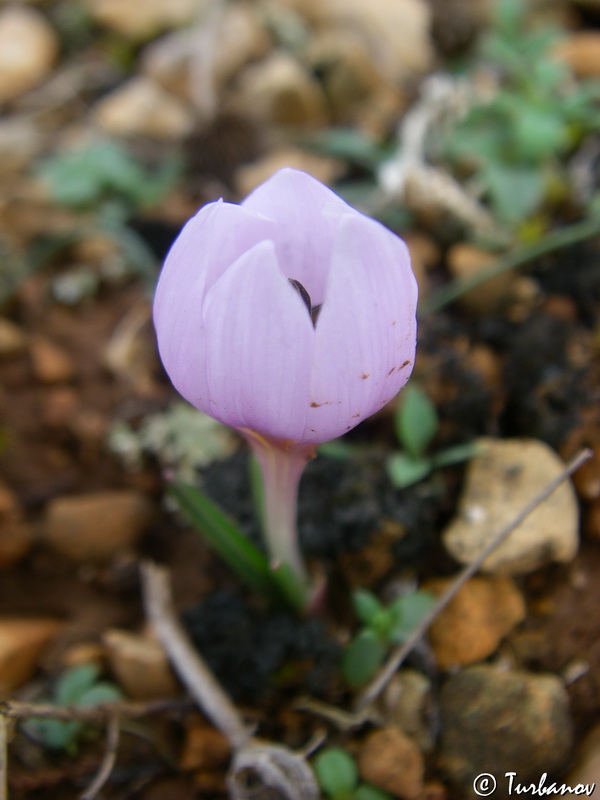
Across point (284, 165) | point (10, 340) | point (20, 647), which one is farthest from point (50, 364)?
point (284, 165)

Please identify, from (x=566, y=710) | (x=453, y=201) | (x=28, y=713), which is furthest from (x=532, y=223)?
(x=28, y=713)

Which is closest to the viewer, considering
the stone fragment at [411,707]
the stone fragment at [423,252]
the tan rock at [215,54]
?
the stone fragment at [411,707]

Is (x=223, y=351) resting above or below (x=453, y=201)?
above

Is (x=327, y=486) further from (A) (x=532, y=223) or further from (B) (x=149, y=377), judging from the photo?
(A) (x=532, y=223)

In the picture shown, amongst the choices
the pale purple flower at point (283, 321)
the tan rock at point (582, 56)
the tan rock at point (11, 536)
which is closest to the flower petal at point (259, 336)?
the pale purple flower at point (283, 321)

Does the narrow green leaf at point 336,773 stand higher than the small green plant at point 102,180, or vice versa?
the small green plant at point 102,180

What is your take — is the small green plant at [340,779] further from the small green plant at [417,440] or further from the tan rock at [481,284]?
the tan rock at [481,284]

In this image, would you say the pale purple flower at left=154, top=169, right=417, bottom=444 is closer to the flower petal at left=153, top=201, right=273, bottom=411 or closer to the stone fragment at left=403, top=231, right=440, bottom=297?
the flower petal at left=153, top=201, right=273, bottom=411
